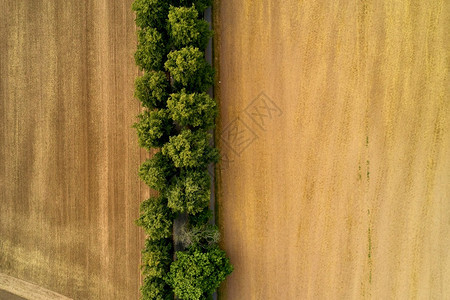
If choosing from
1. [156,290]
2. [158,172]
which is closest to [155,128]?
[158,172]

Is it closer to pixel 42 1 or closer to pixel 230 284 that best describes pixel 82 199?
pixel 230 284

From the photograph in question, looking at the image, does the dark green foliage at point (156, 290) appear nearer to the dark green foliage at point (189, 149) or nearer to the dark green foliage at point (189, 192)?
the dark green foliage at point (189, 192)

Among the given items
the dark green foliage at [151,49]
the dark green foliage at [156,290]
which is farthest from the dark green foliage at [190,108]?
the dark green foliage at [156,290]

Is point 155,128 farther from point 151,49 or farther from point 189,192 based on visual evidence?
point 151,49

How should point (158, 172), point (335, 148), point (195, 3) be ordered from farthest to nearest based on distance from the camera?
point (335, 148) < point (195, 3) < point (158, 172)

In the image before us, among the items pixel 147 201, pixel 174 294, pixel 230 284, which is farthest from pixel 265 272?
pixel 147 201

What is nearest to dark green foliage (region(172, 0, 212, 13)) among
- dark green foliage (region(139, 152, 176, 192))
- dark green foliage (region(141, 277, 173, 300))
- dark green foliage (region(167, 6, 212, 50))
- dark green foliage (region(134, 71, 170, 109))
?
dark green foliage (region(167, 6, 212, 50))

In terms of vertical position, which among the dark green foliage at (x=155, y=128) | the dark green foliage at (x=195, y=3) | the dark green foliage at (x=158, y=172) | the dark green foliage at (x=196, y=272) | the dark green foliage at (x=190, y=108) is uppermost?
the dark green foliage at (x=195, y=3)
